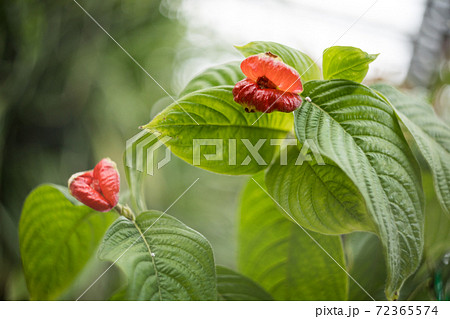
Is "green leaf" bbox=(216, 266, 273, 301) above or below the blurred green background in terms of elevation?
below

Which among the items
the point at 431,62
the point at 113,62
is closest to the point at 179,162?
the point at 113,62

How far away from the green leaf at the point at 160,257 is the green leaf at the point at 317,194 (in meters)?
0.06

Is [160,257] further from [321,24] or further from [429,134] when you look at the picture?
[321,24]

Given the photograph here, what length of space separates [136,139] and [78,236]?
0.11 metres

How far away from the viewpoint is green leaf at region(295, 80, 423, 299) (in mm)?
211

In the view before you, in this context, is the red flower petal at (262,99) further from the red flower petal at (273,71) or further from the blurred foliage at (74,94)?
the blurred foliage at (74,94)

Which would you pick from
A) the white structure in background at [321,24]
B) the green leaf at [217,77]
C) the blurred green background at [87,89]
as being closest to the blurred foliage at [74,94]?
the blurred green background at [87,89]

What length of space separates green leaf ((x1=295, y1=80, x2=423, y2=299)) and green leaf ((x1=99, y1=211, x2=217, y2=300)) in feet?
0.34

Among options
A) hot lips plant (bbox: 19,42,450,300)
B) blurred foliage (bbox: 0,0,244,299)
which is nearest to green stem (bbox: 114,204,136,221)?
hot lips plant (bbox: 19,42,450,300)

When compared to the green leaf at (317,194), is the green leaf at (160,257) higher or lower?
lower

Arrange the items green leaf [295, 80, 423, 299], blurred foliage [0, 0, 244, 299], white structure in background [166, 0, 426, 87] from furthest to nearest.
Result: blurred foliage [0, 0, 244, 299], white structure in background [166, 0, 426, 87], green leaf [295, 80, 423, 299]

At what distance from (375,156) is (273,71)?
0.08 meters

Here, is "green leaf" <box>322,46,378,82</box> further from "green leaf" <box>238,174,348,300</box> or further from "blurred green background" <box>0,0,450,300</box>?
"blurred green background" <box>0,0,450,300</box>

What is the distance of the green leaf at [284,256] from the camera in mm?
320
